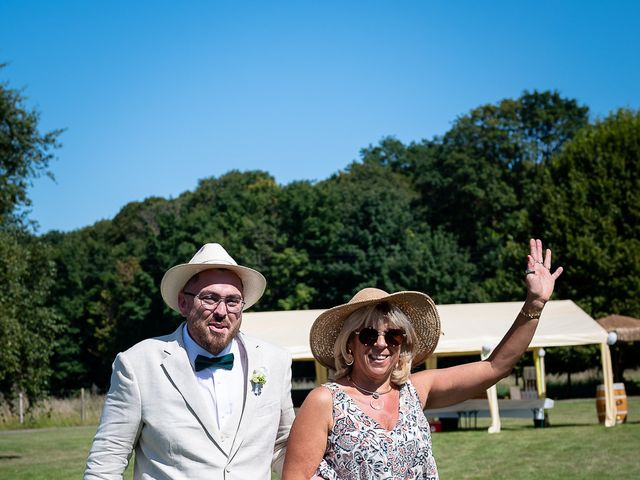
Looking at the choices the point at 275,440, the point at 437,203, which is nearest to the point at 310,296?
the point at 437,203

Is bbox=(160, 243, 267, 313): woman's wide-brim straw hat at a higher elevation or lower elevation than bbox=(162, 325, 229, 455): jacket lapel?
higher

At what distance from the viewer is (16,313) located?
20891 mm

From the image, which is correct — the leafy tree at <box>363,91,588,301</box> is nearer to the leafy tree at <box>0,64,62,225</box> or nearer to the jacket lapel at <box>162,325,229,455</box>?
the leafy tree at <box>0,64,62,225</box>

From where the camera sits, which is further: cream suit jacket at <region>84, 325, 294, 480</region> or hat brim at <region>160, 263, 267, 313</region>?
hat brim at <region>160, 263, 267, 313</region>

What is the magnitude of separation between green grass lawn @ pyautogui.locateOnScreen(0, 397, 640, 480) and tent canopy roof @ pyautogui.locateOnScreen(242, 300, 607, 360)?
2.08m

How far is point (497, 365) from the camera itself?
15.4 feet

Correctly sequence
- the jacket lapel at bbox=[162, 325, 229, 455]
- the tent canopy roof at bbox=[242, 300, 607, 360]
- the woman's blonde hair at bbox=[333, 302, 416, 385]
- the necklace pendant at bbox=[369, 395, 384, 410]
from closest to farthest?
the necklace pendant at bbox=[369, 395, 384, 410] < the woman's blonde hair at bbox=[333, 302, 416, 385] < the jacket lapel at bbox=[162, 325, 229, 455] < the tent canopy roof at bbox=[242, 300, 607, 360]

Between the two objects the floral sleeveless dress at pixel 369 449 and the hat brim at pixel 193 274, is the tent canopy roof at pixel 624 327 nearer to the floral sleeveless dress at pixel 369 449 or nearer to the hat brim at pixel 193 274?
the hat brim at pixel 193 274

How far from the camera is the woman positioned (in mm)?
4250

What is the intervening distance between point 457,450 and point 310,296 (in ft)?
119

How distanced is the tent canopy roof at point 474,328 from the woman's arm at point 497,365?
55.8 feet

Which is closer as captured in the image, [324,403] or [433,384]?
[324,403]

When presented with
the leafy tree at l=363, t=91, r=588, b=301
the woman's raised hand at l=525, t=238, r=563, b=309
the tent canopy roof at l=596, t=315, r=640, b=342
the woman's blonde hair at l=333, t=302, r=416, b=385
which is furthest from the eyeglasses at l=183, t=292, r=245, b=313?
the leafy tree at l=363, t=91, r=588, b=301

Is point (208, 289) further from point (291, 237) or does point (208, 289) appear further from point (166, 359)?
point (291, 237)
